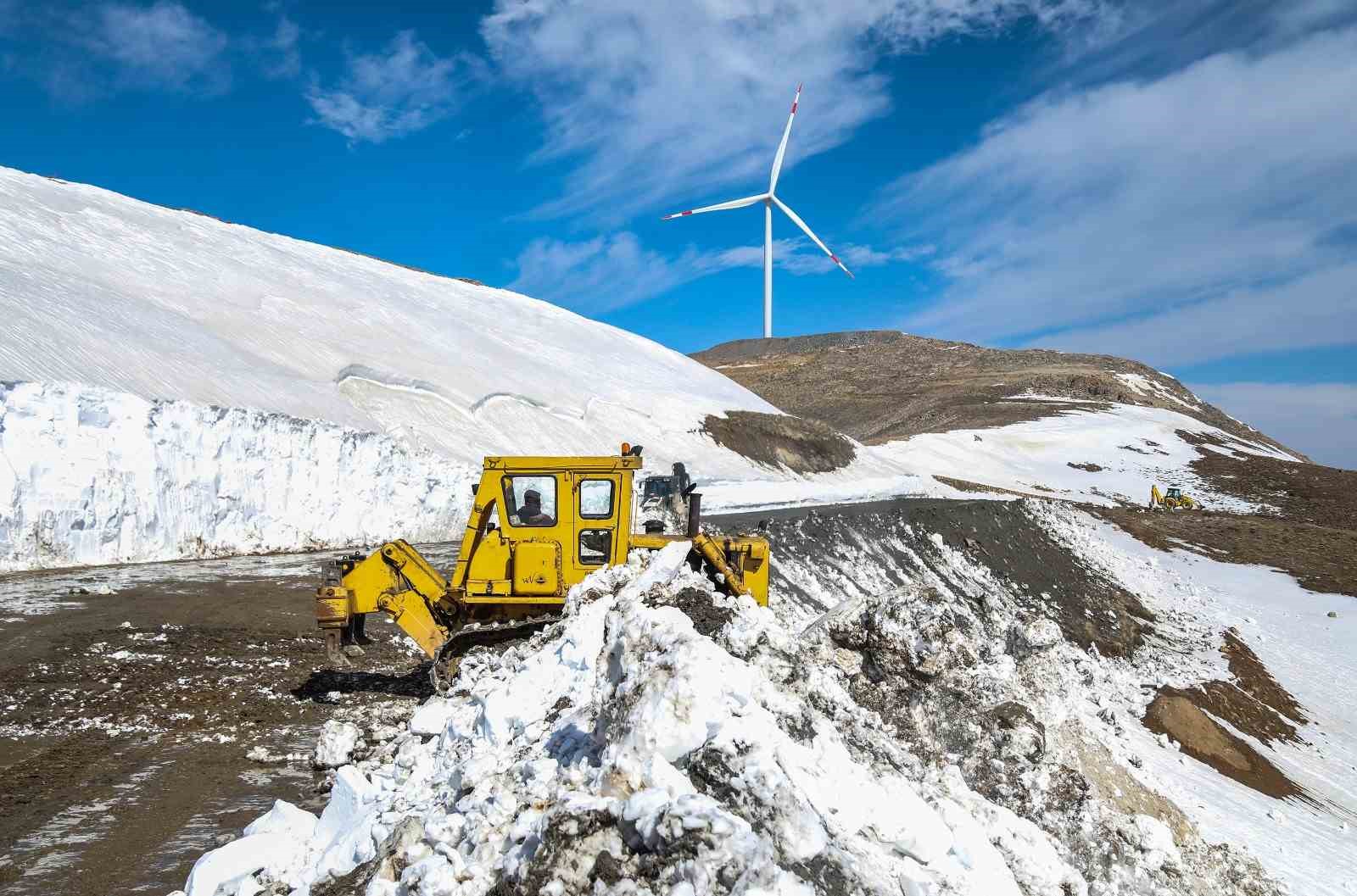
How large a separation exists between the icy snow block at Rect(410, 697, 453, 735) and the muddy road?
3.09 feet

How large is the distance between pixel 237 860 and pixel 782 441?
3610 cm

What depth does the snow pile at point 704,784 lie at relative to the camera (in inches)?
152

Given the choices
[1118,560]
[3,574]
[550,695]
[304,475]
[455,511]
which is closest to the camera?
[550,695]

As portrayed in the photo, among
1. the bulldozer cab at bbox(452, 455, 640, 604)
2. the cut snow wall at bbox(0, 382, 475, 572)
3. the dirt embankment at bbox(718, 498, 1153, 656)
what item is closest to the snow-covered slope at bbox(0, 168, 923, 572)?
the cut snow wall at bbox(0, 382, 475, 572)

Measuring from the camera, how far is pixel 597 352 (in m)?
43.0

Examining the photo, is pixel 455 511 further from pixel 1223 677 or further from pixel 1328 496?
pixel 1328 496

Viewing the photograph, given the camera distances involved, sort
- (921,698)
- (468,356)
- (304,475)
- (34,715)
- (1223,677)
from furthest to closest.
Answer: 1. (468,356)
2. (304,475)
3. (1223,677)
4. (34,715)
5. (921,698)

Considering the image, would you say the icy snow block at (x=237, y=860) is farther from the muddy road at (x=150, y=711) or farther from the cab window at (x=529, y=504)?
the cab window at (x=529, y=504)

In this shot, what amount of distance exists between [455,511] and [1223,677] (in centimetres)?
1688

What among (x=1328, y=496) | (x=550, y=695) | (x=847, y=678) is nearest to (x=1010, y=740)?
(x=847, y=678)

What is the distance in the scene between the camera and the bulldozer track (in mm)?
8852

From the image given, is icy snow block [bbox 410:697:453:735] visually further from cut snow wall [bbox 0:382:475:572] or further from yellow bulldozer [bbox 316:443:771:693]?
cut snow wall [bbox 0:382:475:572]

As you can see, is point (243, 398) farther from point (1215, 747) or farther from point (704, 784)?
point (1215, 747)

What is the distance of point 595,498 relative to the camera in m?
8.97
